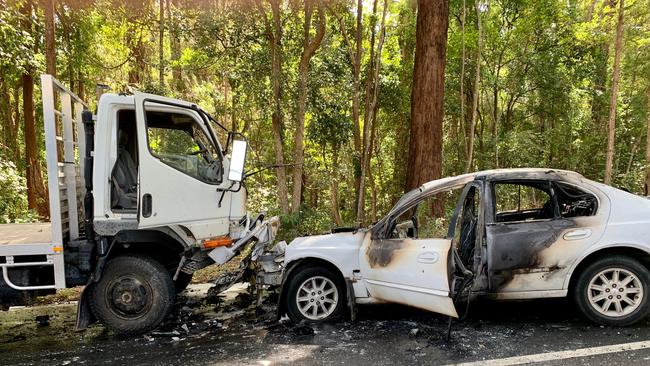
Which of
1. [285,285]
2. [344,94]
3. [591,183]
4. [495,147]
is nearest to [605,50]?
[495,147]

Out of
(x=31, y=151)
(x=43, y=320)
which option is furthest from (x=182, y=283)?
(x=31, y=151)

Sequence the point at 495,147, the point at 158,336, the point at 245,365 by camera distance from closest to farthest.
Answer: the point at 245,365
the point at 158,336
the point at 495,147

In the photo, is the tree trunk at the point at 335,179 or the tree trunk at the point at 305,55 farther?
the tree trunk at the point at 335,179

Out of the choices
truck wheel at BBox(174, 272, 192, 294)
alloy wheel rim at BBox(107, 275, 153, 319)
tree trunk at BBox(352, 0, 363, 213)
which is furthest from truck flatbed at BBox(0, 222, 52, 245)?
tree trunk at BBox(352, 0, 363, 213)

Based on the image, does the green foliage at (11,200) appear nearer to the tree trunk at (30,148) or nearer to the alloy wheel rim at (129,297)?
the tree trunk at (30,148)

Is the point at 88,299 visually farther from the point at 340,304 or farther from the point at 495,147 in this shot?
the point at 495,147

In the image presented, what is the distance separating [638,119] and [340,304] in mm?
15515

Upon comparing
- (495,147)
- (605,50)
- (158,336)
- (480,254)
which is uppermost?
(605,50)

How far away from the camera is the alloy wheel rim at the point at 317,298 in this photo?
16.9ft

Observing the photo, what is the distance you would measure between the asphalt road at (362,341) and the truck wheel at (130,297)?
18cm

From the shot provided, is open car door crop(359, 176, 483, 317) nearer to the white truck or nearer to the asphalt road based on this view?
the asphalt road

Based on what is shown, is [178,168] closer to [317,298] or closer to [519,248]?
[317,298]

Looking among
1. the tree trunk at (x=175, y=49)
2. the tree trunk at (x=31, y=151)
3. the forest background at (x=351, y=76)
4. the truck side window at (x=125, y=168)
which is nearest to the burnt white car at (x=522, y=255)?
the truck side window at (x=125, y=168)

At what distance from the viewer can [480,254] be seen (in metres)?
4.61
